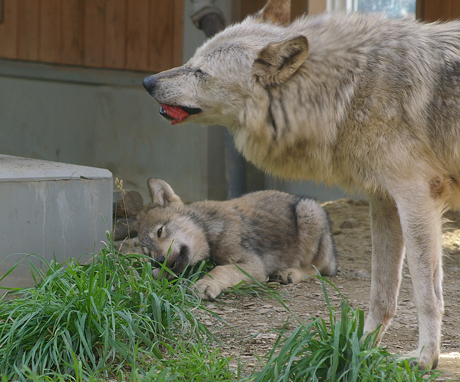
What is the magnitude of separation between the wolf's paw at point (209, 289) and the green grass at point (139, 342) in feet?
2.42

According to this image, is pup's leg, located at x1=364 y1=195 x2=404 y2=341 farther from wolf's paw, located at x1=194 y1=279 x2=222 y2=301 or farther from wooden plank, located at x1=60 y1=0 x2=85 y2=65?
wooden plank, located at x1=60 y1=0 x2=85 y2=65

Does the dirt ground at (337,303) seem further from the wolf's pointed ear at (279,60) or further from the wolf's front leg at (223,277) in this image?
the wolf's pointed ear at (279,60)

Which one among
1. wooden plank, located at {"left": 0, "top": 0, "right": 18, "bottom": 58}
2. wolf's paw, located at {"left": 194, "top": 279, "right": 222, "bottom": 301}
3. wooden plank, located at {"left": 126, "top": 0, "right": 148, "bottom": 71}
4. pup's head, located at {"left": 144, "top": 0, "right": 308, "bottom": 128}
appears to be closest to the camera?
pup's head, located at {"left": 144, "top": 0, "right": 308, "bottom": 128}

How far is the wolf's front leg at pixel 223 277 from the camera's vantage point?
430 cm

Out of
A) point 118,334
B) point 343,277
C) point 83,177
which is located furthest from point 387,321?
point 83,177

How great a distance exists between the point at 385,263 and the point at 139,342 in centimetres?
149

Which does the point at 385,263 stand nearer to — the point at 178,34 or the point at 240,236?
the point at 240,236

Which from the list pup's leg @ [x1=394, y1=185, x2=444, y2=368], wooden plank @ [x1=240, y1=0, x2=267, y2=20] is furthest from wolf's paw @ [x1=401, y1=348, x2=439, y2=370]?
wooden plank @ [x1=240, y1=0, x2=267, y2=20]

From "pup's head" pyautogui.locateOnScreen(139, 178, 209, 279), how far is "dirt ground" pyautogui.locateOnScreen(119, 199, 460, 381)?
18.8 inches

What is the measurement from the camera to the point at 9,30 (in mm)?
8016

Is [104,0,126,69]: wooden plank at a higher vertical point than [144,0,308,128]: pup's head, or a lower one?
higher

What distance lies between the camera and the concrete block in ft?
13.0

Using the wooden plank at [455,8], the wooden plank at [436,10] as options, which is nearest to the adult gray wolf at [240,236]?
the wooden plank at [436,10]

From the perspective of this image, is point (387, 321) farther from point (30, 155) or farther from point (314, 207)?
point (30, 155)
